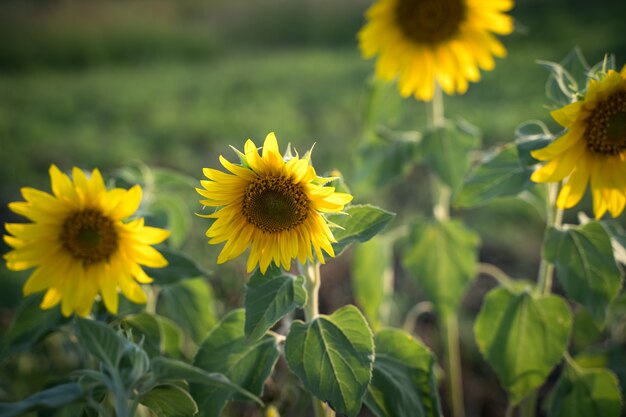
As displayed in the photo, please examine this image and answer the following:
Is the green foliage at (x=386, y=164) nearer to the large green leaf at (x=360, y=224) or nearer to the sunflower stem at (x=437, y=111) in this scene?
the sunflower stem at (x=437, y=111)

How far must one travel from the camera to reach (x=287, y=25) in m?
7.36

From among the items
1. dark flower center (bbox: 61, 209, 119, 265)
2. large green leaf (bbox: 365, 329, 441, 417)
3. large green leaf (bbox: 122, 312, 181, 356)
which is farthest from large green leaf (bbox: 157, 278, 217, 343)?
large green leaf (bbox: 365, 329, 441, 417)

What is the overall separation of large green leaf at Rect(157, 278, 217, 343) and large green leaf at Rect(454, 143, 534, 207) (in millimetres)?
756

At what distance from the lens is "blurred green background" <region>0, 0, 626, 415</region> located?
357cm

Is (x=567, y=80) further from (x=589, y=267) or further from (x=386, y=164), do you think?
(x=386, y=164)

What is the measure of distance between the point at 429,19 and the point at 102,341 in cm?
140

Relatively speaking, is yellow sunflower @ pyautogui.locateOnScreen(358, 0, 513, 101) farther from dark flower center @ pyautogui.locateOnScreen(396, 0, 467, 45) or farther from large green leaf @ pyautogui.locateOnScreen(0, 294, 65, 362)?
large green leaf @ pyautogui.locateOnScreen(0, 294, 65, 362)

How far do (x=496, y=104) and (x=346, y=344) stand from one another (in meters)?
3.76

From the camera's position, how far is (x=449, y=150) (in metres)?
2.02

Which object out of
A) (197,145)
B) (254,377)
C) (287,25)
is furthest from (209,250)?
(287,25)

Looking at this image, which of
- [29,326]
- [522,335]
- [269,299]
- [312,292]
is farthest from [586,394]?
[29,326]

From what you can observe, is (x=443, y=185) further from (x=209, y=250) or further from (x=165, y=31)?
(x=165, y=31)

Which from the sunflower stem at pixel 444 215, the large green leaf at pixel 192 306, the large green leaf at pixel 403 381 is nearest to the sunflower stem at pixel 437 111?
the sunflower stem at pixel 444 215

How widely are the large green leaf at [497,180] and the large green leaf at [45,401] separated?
96cm
